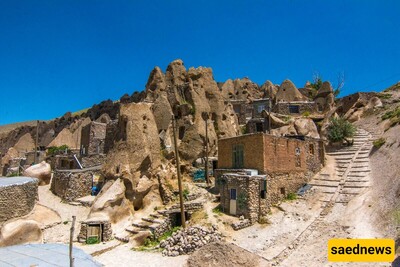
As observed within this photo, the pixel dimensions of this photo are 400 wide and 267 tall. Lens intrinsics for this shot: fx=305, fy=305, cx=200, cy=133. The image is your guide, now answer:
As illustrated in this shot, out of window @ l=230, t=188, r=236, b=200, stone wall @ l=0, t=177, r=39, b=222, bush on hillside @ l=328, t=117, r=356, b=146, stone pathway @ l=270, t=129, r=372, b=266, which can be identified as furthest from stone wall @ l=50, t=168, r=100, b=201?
bush on hillside @ l=328, t=117, r=356, b=146

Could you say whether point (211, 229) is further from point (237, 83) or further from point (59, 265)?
point (237, 83)

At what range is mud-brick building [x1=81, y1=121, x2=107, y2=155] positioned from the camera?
139 feet

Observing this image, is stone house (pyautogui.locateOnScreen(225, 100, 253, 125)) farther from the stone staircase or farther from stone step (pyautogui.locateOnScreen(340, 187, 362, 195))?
stone step (pyautogui.locateOnScreen(340, 187, 362, 195))

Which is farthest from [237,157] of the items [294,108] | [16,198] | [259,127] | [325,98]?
[325,98]

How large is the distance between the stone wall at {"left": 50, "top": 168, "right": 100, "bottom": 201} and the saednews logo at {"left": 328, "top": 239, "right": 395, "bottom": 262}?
2286cm

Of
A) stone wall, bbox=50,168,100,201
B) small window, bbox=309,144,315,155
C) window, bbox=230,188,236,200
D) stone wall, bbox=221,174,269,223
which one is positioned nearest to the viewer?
stone wall, bbox=221,174,269,223

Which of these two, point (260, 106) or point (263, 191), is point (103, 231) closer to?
point (263, 191)

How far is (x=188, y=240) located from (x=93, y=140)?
2609 centimetres

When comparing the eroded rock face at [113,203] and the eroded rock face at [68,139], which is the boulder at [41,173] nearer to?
the eroded rock face at [113,203]

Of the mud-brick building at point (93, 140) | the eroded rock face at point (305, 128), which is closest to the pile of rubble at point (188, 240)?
the mud-brick building at point (93, 140)

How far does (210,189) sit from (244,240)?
1015 centimetres

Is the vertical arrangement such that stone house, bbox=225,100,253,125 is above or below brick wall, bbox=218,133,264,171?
above

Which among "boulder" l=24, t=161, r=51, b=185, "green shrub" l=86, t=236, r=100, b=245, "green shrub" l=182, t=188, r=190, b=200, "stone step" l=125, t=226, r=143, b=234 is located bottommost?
"green shrub" l=86, t=236, r=100, b=245

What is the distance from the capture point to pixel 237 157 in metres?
28.3
